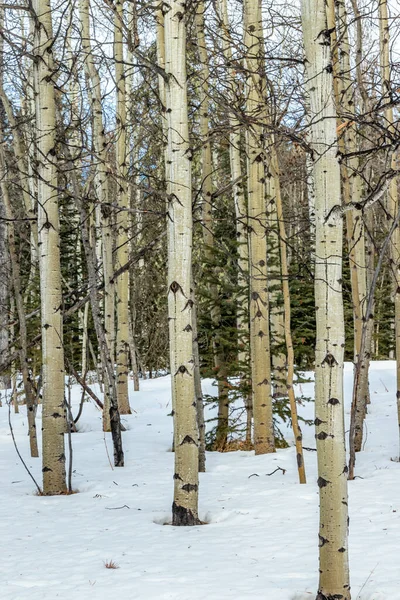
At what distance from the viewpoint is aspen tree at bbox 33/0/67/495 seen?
6.57 m

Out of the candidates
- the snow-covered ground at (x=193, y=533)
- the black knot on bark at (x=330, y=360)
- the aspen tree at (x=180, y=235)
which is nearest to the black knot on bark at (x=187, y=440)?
the aspen tree at (x=180, y=235)

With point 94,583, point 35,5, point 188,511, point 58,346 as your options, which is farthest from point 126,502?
point 35,5

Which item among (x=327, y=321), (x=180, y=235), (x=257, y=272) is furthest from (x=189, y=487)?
(x=257, y=272)

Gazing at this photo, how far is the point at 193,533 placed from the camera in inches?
200

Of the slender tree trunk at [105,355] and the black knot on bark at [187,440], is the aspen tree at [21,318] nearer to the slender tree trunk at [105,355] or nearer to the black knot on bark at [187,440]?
the slender tree trunk at [105,355]

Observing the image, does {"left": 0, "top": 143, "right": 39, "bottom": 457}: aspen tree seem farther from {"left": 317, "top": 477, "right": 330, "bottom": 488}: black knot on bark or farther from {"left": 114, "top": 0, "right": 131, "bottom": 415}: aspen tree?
{"left": 317, "top": 477, "right": 330, "bottom": 488}: black knot on bark

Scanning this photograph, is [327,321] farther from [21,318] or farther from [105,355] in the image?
[21,318]

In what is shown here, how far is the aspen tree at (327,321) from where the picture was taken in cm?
347

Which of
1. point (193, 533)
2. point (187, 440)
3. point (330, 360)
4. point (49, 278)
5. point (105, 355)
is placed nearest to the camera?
point (330, 360)

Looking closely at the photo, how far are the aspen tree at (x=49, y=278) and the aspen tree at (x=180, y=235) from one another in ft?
6.17

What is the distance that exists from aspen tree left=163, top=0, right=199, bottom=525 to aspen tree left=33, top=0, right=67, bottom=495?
1.88 meters

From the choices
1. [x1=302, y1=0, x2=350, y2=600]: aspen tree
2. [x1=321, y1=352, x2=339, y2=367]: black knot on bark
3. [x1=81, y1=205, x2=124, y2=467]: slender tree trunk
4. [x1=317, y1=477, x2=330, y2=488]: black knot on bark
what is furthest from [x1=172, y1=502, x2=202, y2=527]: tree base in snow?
[x1=81, y1=205, x2=124, y2=467]: slender tree trunk

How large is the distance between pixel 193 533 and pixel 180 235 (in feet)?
8.04

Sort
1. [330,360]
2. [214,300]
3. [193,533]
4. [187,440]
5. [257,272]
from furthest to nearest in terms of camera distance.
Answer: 1. [214,300]
2. [257,272]
3. [187,440]
4. [193,533]
5. [330,360]
